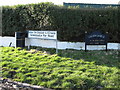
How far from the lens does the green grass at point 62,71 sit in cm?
533

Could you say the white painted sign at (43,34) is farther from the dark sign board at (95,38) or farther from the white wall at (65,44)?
the dark sign board at (95,38)

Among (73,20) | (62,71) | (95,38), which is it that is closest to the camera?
(62,71)

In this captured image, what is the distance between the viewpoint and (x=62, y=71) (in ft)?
20.3

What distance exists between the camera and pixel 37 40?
1042cm

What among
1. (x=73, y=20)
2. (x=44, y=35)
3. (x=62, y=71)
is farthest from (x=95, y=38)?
(x=62, y=71)

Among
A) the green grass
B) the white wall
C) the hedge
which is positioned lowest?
the green grass

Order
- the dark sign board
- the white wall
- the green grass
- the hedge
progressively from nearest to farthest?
the green grass, the dark sign board, the white wall, the hedge

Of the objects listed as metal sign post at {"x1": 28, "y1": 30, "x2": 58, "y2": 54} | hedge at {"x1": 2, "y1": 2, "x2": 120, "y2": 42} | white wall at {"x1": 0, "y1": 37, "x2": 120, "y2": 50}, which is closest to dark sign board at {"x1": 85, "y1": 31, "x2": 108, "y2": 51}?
white wall at {"x1": 0, "y1": 37, "x2": 120, "y2": 50}

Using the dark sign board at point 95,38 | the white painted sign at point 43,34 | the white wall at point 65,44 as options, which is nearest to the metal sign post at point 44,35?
the white painted sign at point 43,34

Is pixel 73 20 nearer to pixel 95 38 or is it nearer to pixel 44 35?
pixel 95 38

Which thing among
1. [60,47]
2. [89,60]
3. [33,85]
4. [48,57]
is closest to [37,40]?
[60,47]

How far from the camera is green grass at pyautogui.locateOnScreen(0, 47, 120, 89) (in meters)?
5.33

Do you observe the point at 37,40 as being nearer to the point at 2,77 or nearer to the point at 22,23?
the point at 22,23

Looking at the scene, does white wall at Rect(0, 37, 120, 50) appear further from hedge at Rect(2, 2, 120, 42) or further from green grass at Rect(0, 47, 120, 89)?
green grass at Rect(0, 47, 120, 89)
